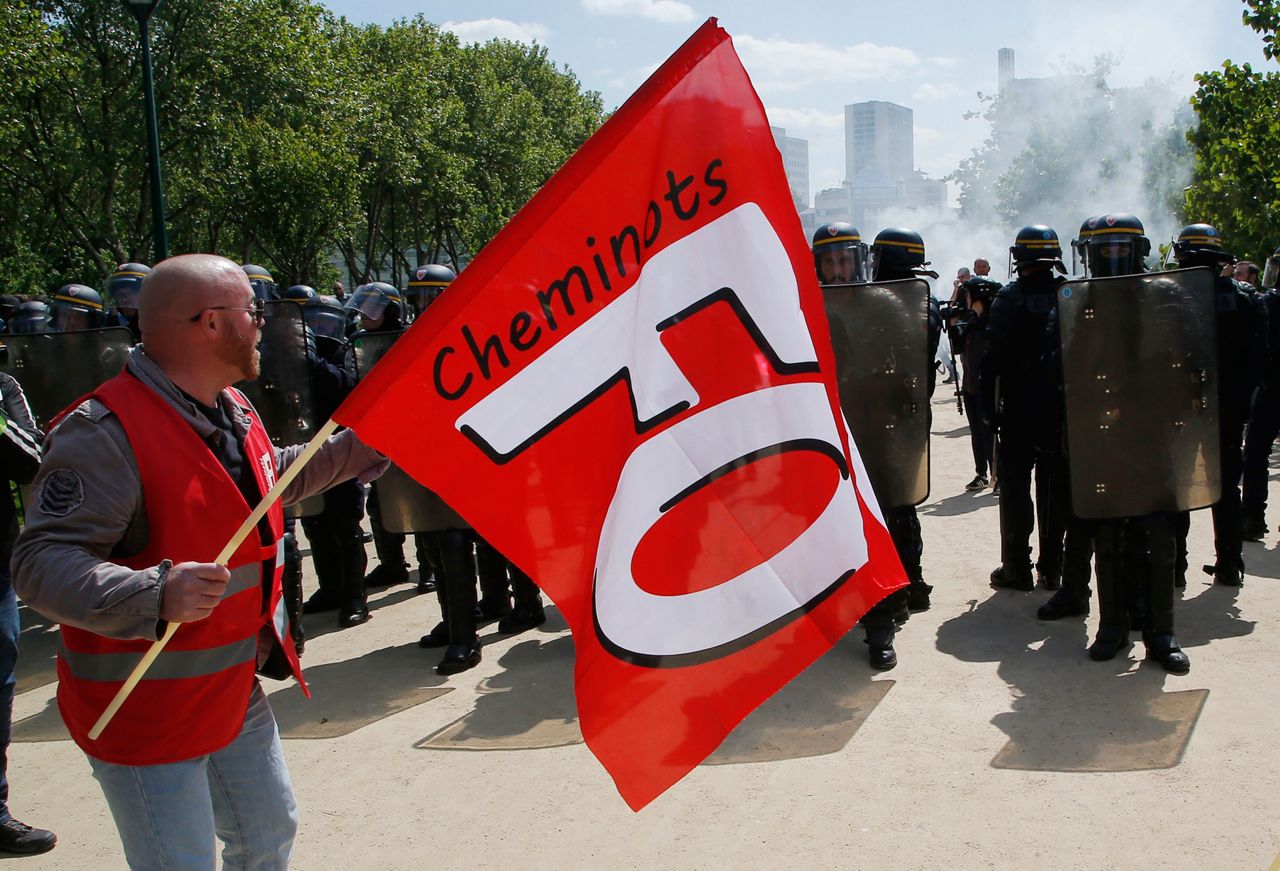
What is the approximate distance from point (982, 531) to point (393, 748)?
5.27 m

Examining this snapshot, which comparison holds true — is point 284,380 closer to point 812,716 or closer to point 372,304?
point 372,304

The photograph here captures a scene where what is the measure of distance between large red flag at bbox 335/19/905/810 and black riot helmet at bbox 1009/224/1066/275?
4069 mm

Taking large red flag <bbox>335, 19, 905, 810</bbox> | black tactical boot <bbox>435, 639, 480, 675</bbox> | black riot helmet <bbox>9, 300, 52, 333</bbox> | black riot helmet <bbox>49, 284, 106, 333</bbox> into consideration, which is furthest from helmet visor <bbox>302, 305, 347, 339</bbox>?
large red flag <bbox>335, 19, 905, 810</bbox>

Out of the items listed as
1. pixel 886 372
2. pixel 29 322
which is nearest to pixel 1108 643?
pixel 886 372

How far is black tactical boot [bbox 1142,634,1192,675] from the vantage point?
496 centimetres

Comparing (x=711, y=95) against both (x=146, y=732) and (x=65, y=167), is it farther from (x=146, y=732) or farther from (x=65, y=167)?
(x=65, y=167)

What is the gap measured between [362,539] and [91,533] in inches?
199

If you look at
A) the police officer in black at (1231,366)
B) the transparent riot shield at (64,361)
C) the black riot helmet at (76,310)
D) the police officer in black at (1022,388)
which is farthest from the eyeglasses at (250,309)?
the black riot helmet at (76,310)

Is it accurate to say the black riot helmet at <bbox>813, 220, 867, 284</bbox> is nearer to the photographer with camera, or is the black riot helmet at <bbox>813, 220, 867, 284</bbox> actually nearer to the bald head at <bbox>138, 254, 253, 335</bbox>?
the photographer with camera

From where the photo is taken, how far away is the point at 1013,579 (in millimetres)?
6648

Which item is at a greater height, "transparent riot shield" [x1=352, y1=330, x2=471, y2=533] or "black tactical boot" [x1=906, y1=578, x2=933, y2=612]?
"transparent riot shield" [x1=352, y1=330, x2=471, y2=533]

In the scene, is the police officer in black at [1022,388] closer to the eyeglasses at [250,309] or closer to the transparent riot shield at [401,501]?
the transparent riot shield at [401,501]

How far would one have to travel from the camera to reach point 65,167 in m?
20.9

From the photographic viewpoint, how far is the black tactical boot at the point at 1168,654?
16.3 ft
